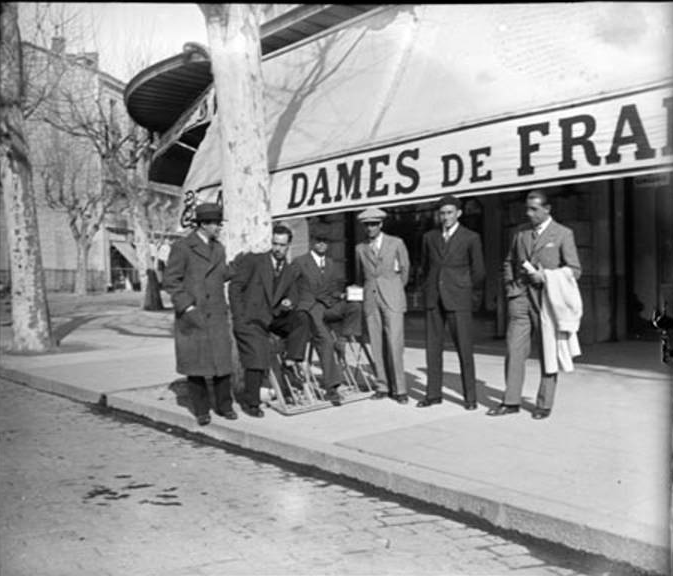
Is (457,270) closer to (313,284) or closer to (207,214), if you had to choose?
(313,284)

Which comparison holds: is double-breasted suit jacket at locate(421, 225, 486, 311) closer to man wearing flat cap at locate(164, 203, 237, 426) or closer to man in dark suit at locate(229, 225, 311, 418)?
man in dark suit at locate(229, 225, 311, 418)

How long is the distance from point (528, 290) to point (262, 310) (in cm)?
229

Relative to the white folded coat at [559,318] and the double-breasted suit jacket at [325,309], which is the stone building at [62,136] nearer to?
the double-breasted suit jacket at [325,309]

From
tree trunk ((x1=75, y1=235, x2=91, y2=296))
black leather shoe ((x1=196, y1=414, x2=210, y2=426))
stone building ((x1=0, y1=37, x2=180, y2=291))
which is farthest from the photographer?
tree trunk ((x1=75, y1=235, x2=91, y2=296))

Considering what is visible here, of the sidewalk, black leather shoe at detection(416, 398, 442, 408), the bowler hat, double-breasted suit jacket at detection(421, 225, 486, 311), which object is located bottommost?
the sidewalk

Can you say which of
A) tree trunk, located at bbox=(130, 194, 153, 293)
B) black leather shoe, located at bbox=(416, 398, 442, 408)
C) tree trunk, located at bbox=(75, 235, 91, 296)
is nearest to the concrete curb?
black leather shoe, located at bbox=(416, 398, 442, 408)

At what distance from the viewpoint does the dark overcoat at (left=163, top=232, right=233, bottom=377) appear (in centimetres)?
629

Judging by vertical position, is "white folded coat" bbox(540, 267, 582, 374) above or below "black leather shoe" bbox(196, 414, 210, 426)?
above

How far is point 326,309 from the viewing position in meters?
7.33

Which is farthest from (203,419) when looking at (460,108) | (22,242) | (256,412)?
(22,242)

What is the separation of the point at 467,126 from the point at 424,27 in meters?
2.25

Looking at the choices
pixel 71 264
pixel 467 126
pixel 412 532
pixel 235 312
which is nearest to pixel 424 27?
pixel 467 126

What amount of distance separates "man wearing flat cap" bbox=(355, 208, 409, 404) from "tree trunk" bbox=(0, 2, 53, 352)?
6.65 m

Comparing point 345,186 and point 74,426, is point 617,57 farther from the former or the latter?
point 74,426
